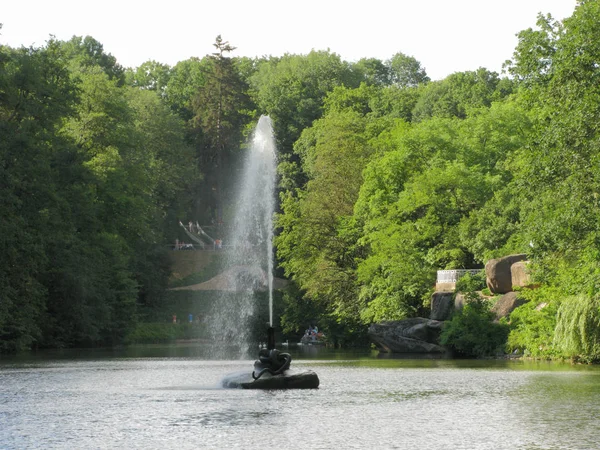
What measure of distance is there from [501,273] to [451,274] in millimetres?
6630

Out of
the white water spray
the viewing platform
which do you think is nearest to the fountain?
the white water spray

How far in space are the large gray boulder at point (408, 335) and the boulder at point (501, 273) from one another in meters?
3.94

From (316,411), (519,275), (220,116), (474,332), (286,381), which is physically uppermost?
(220,116)

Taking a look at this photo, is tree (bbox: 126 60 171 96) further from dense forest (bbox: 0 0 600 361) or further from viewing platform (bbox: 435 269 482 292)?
viewing platform (bbox: 435 269 482 292)

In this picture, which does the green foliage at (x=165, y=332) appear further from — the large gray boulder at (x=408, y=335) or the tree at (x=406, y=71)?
the tree at (x=406, y=71)

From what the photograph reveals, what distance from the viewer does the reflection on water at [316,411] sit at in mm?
16156

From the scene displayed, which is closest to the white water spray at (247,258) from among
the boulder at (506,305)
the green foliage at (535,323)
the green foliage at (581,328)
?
the boulder at (506,305)

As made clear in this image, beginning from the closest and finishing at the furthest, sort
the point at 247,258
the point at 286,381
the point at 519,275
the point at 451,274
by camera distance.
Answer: the point at 286,381 < the point at 519,275 < the point at 451,274 < the point at 247,258

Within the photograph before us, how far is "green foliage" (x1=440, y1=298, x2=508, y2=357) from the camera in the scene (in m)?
46.7

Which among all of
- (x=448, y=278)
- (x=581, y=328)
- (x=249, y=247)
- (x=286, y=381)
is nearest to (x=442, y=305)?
(x=448, y=278)

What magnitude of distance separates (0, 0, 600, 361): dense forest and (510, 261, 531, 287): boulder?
51 cm

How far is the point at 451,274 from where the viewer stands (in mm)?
54125

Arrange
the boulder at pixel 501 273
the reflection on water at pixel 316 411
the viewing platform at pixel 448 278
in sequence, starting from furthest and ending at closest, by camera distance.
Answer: the viewing platform at pixel 448 278 → the boulder at pixel 501 273 → the reflection on water at pixel 316 411

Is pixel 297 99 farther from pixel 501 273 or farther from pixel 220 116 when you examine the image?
pixel 501 273
